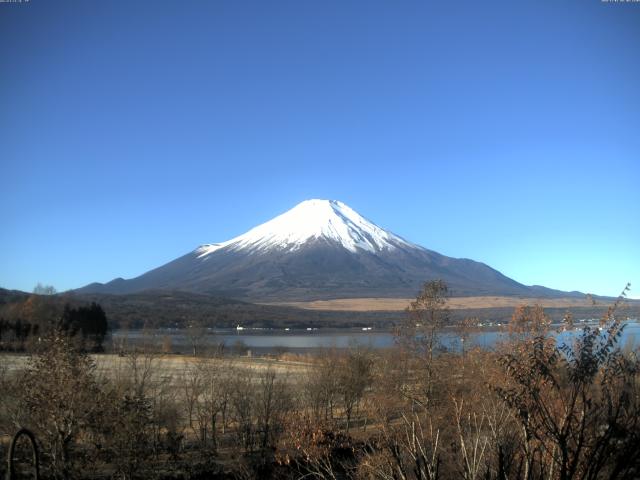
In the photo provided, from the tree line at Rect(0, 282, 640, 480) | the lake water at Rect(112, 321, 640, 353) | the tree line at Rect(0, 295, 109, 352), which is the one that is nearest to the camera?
the tree line at Rect(0, 282, 640, 480)

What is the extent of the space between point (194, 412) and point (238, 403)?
5.47m

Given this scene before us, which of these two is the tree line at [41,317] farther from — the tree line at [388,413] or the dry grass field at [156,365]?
the tree line at [388,413]

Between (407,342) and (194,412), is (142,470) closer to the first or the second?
(194,412)

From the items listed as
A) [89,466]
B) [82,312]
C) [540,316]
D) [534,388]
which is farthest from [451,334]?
[82,312]

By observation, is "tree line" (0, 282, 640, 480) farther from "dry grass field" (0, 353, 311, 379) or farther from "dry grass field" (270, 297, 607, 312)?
"dry grass field" (270, 297, 607, 312)

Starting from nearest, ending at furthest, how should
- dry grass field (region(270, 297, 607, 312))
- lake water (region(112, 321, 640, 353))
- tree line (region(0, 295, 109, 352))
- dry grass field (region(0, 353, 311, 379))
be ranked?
dry grass field (region(0, 353, 311, 379)) < lake water (region(112, 321, 640, 353)) < tree line (region(0, 295, 109, 352)) < dry grass field (region(270, 297, 607, 312))

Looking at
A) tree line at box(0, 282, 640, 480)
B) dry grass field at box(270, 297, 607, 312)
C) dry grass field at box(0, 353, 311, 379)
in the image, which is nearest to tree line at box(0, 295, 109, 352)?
dry grass field at box(0, 353, 311, 379)

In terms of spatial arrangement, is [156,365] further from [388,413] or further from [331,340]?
[331,340]

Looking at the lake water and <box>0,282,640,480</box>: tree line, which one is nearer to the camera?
<box>0,282,640,480</box>: tree line

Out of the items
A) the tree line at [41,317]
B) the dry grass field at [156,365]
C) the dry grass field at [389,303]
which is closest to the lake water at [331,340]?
the dry grass field at [156,365]

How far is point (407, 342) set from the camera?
22031 mm

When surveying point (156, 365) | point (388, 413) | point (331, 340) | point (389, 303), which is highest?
point (389, 303)

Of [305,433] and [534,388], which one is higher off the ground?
[534,388]

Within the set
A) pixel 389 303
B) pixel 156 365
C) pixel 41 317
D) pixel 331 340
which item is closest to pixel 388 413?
pixel 156 365
